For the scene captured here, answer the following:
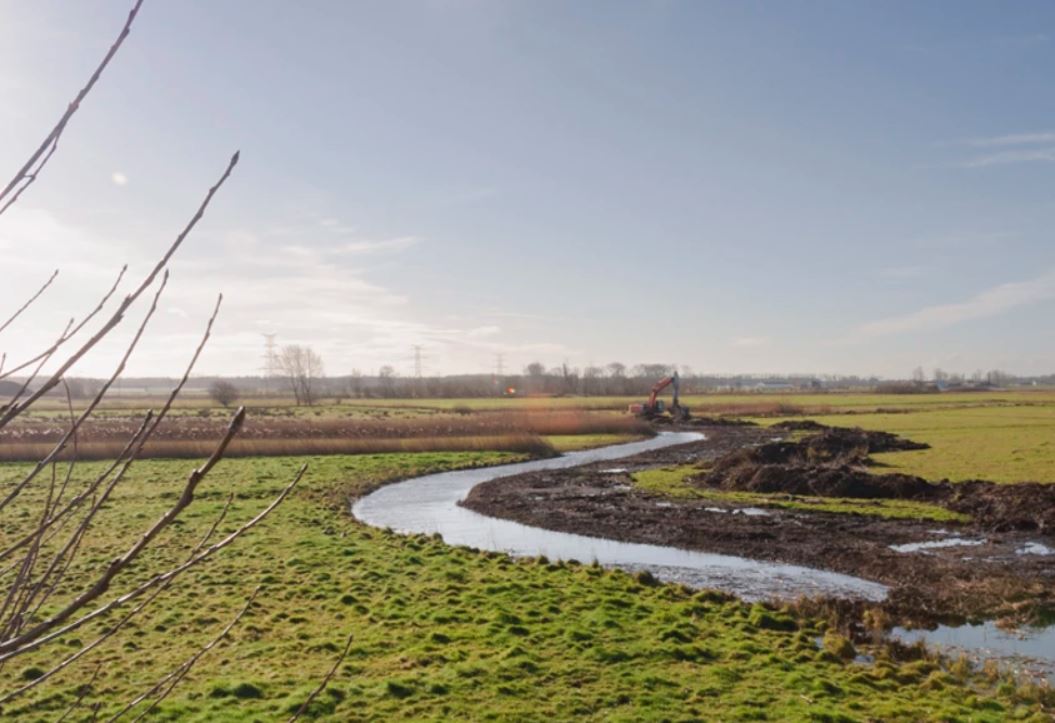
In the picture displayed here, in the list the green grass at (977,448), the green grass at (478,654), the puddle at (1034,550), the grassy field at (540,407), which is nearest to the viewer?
the green grass at (478,654)

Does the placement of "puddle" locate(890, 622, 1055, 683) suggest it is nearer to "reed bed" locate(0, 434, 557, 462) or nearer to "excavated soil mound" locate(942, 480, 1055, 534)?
"excavated soil mound" locate(942, 480, 1055, 534)

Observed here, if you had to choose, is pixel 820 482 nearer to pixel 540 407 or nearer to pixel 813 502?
pixel 813 502

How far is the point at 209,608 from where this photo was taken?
12.2 meters

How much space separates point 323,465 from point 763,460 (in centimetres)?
1903

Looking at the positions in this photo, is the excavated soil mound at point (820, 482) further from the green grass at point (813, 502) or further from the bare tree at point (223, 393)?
the bare tree at point (223, 393)

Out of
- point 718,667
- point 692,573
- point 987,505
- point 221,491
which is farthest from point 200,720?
point 987,505

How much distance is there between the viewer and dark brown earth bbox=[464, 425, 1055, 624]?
14.4 m

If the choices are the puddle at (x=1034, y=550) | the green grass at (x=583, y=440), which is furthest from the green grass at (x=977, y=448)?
the green grass at (x=583, y=440)

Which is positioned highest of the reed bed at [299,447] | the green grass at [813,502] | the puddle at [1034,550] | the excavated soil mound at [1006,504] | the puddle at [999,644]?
the reed bed at [299,447]

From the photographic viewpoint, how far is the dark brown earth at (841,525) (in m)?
14.4

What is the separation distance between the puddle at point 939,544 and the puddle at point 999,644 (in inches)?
239

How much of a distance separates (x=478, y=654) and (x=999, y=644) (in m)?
7.57

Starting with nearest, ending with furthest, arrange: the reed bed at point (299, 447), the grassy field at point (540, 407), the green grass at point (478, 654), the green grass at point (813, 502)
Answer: the green grass at point (478, 654)
the green grass at point (813, 502)
the reed bed at point (299, 447)
the grassy field at point (540, 407)

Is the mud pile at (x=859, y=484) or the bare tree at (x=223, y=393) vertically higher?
the bare tree at (x=223, y=393)
